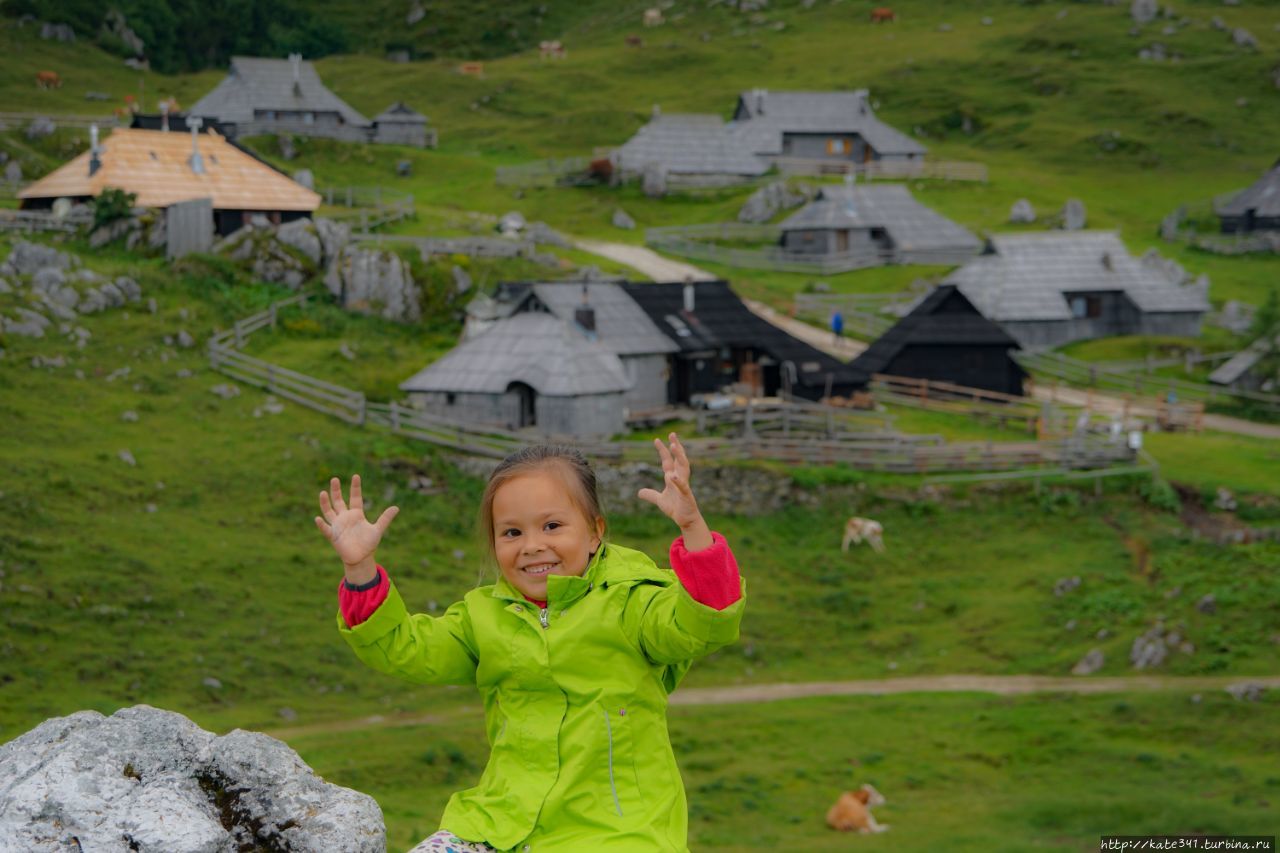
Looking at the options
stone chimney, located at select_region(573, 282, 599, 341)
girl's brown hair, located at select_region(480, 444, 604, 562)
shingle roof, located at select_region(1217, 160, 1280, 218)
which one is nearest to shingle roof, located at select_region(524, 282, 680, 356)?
stone chimney, located at select_region(573, 282, 599, 341)

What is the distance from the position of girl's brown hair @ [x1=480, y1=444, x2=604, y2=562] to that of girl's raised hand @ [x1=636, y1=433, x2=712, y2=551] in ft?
1.68

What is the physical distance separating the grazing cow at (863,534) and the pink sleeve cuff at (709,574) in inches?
1353

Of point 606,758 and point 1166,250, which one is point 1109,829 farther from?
point 1166,250

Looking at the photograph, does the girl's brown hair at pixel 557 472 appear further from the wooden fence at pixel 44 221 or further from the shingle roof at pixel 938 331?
the wooden fence at pixel 44 221

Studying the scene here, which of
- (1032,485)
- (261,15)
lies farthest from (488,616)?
(261,15)

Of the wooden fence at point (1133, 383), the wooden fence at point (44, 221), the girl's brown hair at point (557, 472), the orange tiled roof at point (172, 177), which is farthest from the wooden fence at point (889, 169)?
the girl's brown hair at point (557, 472)

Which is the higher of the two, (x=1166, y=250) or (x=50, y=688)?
(x=1166, y=250)

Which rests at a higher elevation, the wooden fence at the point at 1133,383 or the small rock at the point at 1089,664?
the wooden fence at the point at 1133,383

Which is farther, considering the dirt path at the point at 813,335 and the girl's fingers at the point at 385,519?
the dirt path at the point at 813,335

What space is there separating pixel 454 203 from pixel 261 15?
207ft

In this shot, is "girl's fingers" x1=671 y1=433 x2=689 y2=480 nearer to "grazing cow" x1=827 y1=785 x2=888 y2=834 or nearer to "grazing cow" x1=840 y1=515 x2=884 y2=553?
"grazing cow" x1=827 y1=785 x2=888 y2=834

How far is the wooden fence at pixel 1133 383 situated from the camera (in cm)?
5553

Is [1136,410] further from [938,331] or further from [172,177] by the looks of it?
[172,177]

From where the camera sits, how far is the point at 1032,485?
43.7 metres
